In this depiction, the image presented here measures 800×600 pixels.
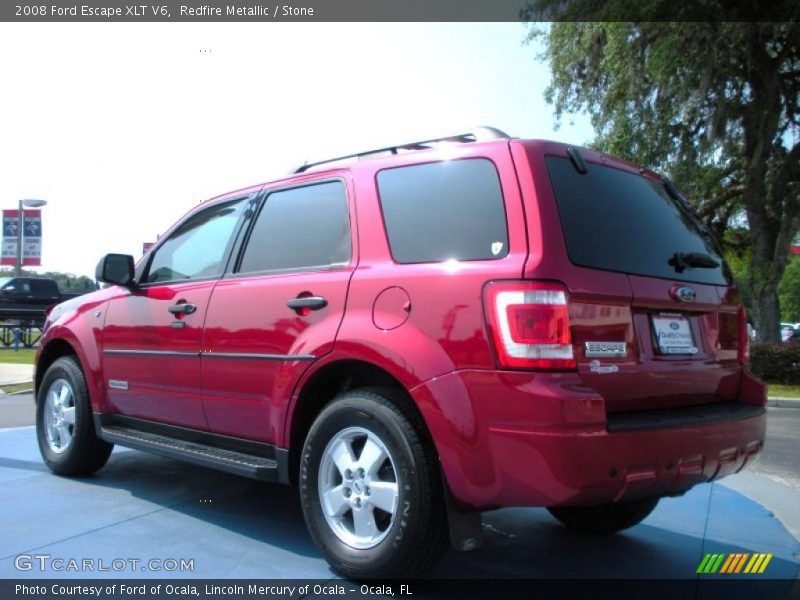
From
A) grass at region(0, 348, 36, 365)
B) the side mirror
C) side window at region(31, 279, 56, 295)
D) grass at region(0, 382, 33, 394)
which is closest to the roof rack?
the side mirror

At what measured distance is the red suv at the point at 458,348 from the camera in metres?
2.77

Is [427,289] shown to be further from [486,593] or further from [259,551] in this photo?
[259,551]

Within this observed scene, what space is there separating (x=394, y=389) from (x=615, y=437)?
0.97 metres

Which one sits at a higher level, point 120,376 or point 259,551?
point 120,376

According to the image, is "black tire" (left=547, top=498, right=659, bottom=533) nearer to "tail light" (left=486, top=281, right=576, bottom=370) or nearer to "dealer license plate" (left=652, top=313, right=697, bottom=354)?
"dealer license plate" (left=652, top=313, right=697, bottom=354)

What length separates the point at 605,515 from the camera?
4.00m

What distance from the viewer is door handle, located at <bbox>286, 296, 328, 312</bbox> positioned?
11.3 ft

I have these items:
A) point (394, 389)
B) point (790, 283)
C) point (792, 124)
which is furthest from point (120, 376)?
point (790, 283)

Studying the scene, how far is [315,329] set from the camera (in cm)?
342

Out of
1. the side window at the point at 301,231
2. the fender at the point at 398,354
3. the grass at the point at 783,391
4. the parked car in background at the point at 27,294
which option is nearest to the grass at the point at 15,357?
the parked car in background at the point at 27,294

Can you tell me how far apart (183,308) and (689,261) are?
276 centimetres

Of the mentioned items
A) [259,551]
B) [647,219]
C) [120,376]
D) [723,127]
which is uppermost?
[723,127]

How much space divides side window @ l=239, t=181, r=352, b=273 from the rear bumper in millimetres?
1052

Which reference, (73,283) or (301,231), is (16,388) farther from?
(73,283)
